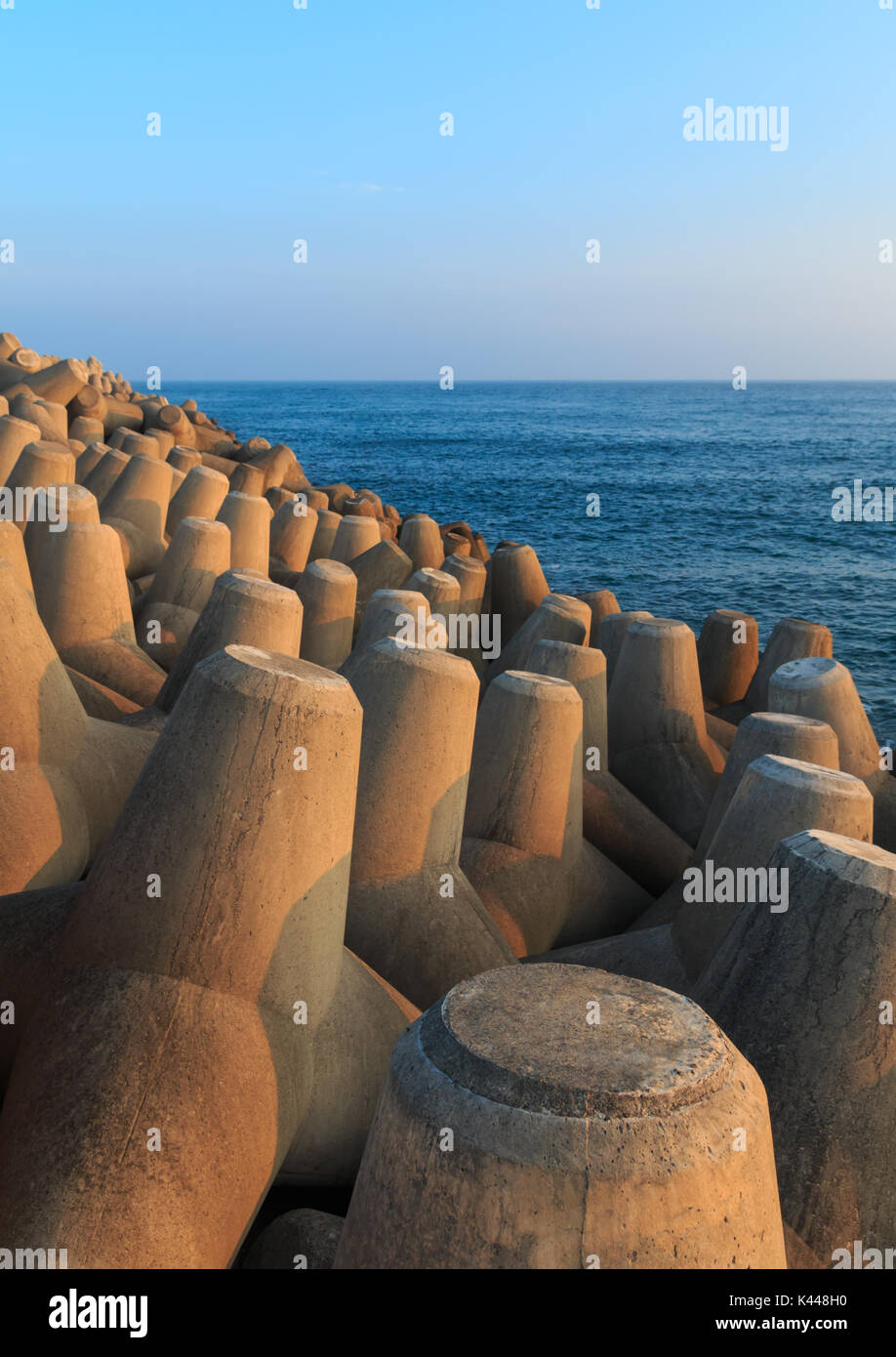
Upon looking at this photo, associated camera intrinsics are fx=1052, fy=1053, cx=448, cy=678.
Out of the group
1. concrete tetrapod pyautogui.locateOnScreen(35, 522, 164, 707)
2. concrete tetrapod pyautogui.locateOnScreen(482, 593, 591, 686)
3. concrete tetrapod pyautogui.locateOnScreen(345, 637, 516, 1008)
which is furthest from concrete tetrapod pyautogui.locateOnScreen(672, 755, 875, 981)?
concrete tetrapod pyautogui.locateOnScreen(482, 593, 591, 686)

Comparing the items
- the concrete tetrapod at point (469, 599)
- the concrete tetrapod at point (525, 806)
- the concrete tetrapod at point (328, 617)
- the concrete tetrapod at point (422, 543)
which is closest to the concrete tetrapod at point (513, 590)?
the concrete tetrapod at point (469, 599)

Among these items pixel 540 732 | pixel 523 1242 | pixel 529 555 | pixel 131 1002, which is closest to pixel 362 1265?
pixel 523 1242

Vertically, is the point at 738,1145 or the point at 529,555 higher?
the point at 529,555

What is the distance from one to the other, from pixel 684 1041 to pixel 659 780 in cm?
421

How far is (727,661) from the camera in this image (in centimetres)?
795

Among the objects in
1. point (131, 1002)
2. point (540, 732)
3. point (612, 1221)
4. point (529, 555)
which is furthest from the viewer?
point (529, 555)

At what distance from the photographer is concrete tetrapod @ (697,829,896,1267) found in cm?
230

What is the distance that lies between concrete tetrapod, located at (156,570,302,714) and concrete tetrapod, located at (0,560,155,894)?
1.74 ft

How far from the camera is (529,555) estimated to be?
29.0 ft

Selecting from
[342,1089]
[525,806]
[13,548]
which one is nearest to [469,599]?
[525,806]

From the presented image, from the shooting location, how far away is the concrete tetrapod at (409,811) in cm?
329

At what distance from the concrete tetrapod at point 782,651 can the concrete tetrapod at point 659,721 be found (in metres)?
1.40

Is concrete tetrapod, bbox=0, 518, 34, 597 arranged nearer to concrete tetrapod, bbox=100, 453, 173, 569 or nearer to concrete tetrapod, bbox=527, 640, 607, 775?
concrete tetrapod, bbox=527, 640, 607, 775

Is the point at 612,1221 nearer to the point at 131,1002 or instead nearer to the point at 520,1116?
the point at 520,1116
